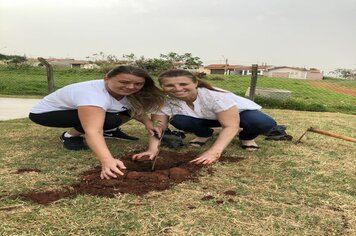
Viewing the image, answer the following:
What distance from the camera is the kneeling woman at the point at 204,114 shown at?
327cm

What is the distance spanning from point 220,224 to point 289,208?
19.9 inches

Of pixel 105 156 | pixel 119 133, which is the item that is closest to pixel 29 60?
pixel 119 133

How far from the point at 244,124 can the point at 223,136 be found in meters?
0.62

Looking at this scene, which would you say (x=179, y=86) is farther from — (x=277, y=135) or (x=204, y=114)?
(x=277, y=135)

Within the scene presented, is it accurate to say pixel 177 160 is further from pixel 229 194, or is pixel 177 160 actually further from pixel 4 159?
pixel 4 159

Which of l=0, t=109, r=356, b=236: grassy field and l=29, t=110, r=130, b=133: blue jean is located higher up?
l=29, t=110, r=130, b=133: blue jean

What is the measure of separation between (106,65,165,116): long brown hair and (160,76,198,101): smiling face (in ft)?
0.24

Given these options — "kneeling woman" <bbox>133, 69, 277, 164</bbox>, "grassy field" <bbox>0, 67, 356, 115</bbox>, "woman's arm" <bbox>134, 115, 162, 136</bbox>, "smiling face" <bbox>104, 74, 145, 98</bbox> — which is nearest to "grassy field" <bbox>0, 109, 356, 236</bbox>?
"kneeling woman" <bbox>133, 69, 277, 164</bbox>

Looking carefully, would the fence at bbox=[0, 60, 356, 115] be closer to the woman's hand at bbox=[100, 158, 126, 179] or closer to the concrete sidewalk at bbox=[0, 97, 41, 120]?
the concrete sidewalk at bbox=[0, 97, 41, 120]

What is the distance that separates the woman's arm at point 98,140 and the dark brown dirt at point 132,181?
0.22 ft

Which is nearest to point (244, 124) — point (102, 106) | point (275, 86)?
point (102, 106)

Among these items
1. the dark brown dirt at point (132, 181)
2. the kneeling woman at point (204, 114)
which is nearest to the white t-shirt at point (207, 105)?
the kneeling woman at point (204, 114)

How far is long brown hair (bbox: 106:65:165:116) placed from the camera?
320 cm

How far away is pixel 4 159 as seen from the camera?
3.39 metres
